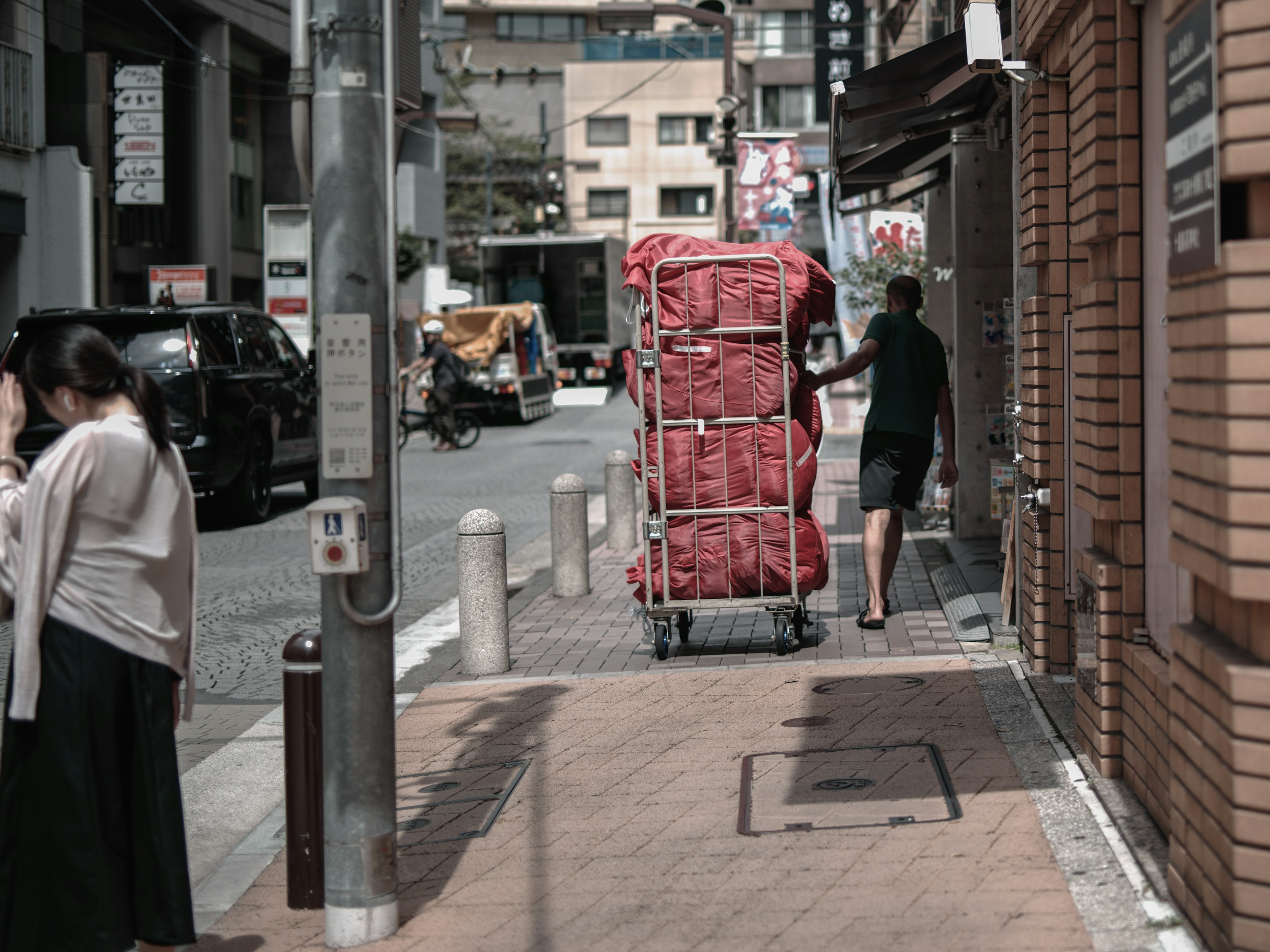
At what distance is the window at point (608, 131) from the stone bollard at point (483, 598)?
56.3 meters

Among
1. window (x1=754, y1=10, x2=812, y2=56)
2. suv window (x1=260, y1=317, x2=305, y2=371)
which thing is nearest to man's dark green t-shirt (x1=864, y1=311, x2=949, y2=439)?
suv window (x1=260, y1=317, x2=305, y2=371)

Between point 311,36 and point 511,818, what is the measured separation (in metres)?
2.71

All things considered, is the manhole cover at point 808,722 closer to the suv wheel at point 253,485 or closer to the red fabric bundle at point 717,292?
the red fabric bundle at point 717,292

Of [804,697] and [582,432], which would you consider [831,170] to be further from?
[582,432]

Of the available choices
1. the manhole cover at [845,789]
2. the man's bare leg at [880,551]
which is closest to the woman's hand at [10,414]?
the manhole cover at [845,789]

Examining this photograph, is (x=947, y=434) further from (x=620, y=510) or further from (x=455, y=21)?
(x=455, y=21)

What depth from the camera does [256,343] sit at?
1512cm

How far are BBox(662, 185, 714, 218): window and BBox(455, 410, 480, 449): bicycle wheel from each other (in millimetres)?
39902

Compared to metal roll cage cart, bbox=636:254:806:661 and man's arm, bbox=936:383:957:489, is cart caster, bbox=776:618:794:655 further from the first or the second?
man's arm, bbox=936:383:957:489

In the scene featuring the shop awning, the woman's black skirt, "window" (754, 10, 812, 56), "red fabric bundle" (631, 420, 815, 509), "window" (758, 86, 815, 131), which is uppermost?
"window" (754, 10, 812, 56)

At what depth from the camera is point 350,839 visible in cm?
418

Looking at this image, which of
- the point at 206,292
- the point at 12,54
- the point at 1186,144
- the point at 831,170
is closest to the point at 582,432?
the point at 206,292

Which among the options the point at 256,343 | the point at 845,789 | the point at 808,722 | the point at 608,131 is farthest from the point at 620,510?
the point at 608,131

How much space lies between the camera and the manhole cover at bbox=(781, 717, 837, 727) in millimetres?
6176
